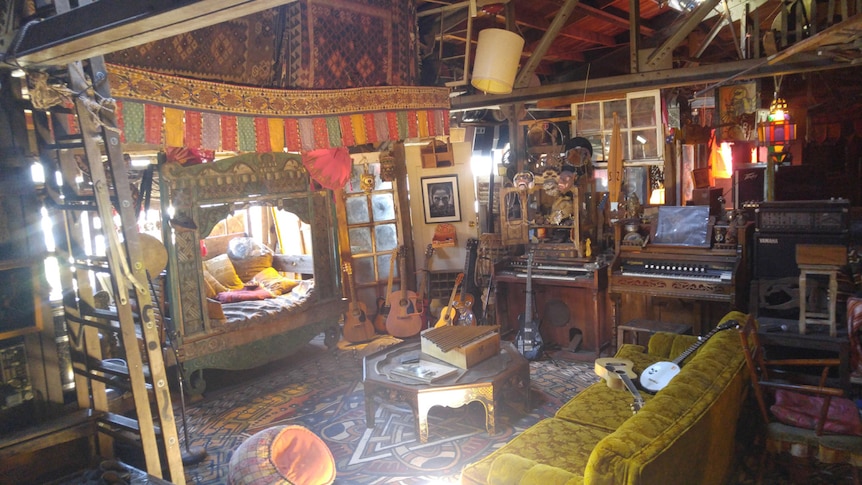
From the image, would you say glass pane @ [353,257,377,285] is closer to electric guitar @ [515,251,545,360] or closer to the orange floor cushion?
electric guitar @ [515,251,545,360]

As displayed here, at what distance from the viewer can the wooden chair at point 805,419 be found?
3.14 meters

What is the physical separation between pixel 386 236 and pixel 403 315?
3.86 feet

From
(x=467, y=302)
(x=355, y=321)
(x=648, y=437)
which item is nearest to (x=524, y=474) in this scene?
(x=648, y=437)

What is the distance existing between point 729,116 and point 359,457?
8.16 metres

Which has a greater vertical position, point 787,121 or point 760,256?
point 787,121

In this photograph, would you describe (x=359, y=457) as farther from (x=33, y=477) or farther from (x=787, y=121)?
(x=787, y=121)

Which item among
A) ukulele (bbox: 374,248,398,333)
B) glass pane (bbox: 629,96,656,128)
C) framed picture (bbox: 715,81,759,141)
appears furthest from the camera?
framed picture (bbox: 715,81,759,141)

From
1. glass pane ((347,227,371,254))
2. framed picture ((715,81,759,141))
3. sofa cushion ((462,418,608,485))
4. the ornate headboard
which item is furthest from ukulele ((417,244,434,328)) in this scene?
framed picture ((715,81,759,141))

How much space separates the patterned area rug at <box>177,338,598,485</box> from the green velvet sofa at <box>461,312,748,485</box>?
0.95m

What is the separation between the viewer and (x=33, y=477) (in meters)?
3.43

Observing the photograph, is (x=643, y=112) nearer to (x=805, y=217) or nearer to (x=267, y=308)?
(x=805, y=217)

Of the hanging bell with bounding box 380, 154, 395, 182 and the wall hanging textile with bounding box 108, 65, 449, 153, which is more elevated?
the wall hanging textile with bounding box 108, 65, 449, 153

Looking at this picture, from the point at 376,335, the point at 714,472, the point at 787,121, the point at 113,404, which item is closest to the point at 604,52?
the point at 787,121

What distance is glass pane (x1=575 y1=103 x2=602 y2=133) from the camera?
7.16 meters
